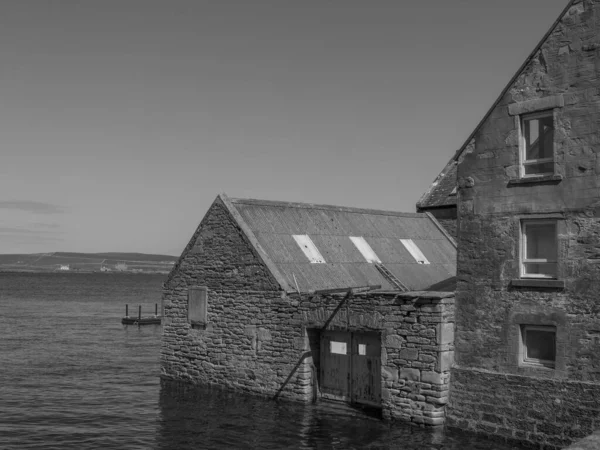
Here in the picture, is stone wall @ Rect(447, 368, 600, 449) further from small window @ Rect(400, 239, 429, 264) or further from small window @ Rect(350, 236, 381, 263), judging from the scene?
small window @ Rect(400, 239, 429, 264)

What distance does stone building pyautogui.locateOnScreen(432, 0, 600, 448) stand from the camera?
15.9 m

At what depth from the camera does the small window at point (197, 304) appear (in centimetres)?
2419

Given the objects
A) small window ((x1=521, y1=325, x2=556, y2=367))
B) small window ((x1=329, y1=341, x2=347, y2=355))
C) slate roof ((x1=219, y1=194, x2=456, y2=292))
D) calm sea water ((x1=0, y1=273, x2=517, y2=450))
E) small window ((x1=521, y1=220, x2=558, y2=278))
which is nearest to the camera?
small window ((x1=521, y1=325, x2=556, y2=367))

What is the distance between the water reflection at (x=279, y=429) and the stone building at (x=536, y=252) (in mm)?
1243

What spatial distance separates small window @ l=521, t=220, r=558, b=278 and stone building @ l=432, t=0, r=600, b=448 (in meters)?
0.03

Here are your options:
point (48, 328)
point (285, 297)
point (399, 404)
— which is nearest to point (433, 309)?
point (399, 404)

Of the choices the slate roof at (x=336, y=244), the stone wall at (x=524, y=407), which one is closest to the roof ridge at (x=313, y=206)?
the slate roof at (x=336, y=244)

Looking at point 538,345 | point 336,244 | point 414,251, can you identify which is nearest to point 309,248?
point 336,244

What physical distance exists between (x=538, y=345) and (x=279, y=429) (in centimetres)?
722

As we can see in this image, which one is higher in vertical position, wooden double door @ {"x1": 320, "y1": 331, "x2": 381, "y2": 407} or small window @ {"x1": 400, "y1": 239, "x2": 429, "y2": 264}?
small window @ {"x1": 400, "y1": 239, "x2": 429, "y2": 264}

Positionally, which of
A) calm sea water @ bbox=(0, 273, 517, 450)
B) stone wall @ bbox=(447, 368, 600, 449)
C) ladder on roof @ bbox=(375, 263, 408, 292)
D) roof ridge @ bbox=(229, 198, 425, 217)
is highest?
roof ridge @ bbox=(229, 198, 425, 217)

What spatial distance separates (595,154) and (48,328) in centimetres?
4471

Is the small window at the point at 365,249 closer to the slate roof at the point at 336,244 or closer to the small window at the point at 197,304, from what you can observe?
the slate roof at the point at 336,244

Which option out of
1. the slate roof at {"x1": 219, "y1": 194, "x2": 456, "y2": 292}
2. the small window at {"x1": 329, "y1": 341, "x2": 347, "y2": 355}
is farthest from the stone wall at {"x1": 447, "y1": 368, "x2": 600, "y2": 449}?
the slate roof at {"x1": 219, "y1": 194, "x2": 456, "y2": 292}
